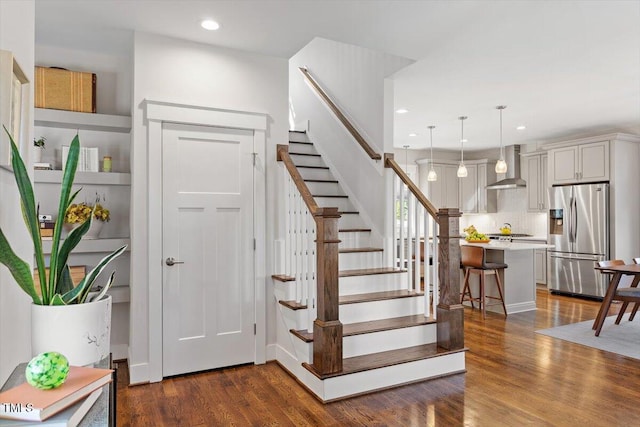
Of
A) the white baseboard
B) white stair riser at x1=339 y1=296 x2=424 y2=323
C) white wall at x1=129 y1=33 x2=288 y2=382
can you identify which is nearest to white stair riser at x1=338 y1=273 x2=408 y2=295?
white stair riser at x1=339 y1=296 x2=424 y2=323

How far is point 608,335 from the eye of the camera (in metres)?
4.36

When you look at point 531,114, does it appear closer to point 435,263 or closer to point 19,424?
point 435,263

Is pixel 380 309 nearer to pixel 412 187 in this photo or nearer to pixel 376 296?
pixel 376 296

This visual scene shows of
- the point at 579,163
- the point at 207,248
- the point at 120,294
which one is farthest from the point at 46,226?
the point at 579,163

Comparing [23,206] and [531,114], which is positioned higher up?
[531,114]

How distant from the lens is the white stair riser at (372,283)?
144 inches

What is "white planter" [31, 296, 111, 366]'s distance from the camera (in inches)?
48.6

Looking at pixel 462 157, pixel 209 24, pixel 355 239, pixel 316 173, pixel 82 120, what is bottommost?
pixel 355 239

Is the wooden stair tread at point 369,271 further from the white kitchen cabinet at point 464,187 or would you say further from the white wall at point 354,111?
the white kitchen cabinet at point 464,187

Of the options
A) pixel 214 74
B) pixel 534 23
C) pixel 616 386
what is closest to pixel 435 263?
pixel 616 386

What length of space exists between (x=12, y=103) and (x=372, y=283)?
119 inches

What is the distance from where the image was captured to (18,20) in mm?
1450

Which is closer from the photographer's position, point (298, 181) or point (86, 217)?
point (86, 217)

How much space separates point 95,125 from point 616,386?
4478 mm
